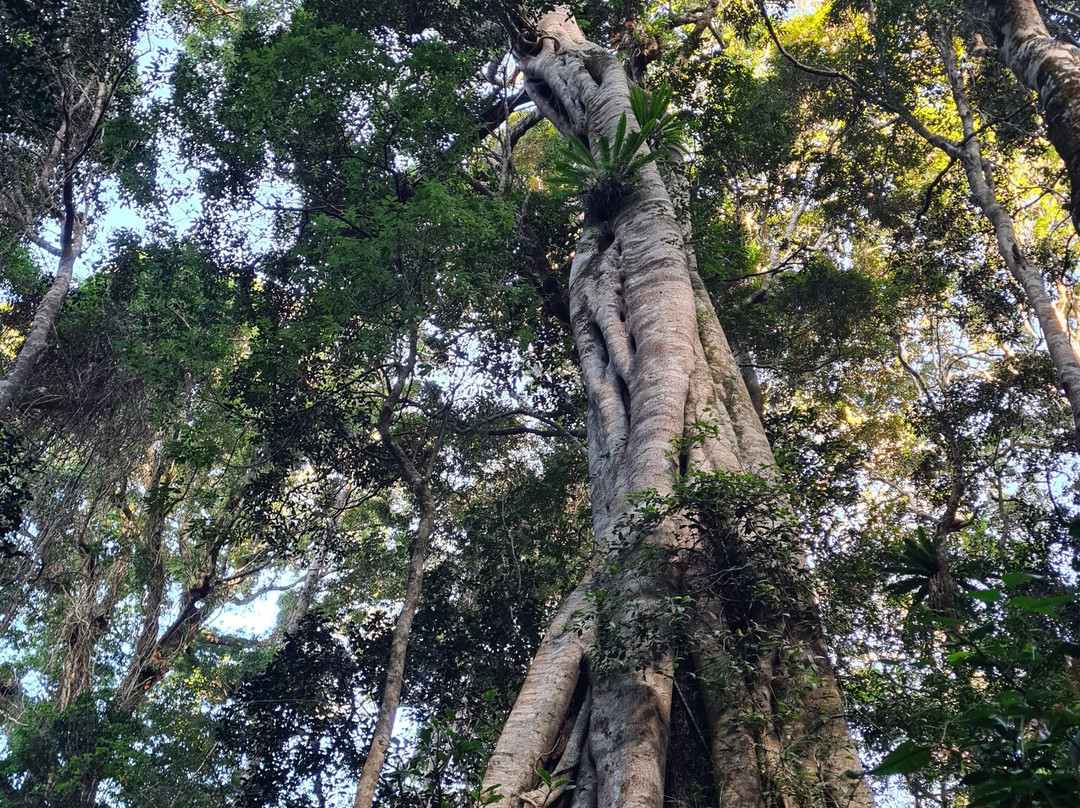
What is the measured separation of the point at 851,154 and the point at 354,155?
7.57m

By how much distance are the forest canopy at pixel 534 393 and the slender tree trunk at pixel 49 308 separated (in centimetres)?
5

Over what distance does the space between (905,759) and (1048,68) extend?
4605 millimetres

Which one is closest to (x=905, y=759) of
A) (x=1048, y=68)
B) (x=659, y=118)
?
(x=1048, y=68)

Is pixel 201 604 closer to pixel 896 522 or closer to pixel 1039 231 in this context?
pixel 896 522

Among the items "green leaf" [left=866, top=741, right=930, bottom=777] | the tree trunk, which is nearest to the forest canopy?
the tree trunk

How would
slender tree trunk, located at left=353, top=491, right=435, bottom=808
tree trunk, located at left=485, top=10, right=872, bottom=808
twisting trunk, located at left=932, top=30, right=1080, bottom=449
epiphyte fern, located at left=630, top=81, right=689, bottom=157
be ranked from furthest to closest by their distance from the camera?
1. epiphyte fern, located at left=630, top=81, right=689, bottom=157
2. twisting trunk, located at left=932, top=30, right=1080, bottom=449
3. slender tree trunk, located at left=353, top=491, right=435, bottom=808
4. tree trunk, located at left=485, top=10, right=872, bottom=808

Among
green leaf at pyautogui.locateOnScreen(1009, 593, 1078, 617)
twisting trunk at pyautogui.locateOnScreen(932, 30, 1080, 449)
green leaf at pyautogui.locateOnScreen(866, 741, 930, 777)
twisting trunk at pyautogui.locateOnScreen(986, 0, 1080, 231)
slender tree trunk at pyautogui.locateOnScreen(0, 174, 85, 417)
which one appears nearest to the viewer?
green leaf at pyautogui.locateOnScreen(1009, 593, 1078, 617)

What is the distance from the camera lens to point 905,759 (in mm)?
1760

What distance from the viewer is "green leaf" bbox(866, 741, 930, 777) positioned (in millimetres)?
1743

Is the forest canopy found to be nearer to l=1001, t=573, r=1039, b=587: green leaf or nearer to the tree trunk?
the tree trunk

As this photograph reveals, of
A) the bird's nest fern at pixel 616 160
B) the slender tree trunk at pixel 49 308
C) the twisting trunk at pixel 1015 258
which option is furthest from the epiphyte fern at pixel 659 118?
the slender tree trunk at pixel 49 308

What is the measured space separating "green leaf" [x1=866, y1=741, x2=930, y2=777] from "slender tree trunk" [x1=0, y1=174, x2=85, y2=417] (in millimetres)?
9332

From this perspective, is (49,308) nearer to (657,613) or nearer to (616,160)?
(616,160)

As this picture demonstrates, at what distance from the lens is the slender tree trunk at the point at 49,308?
866 centimetres
